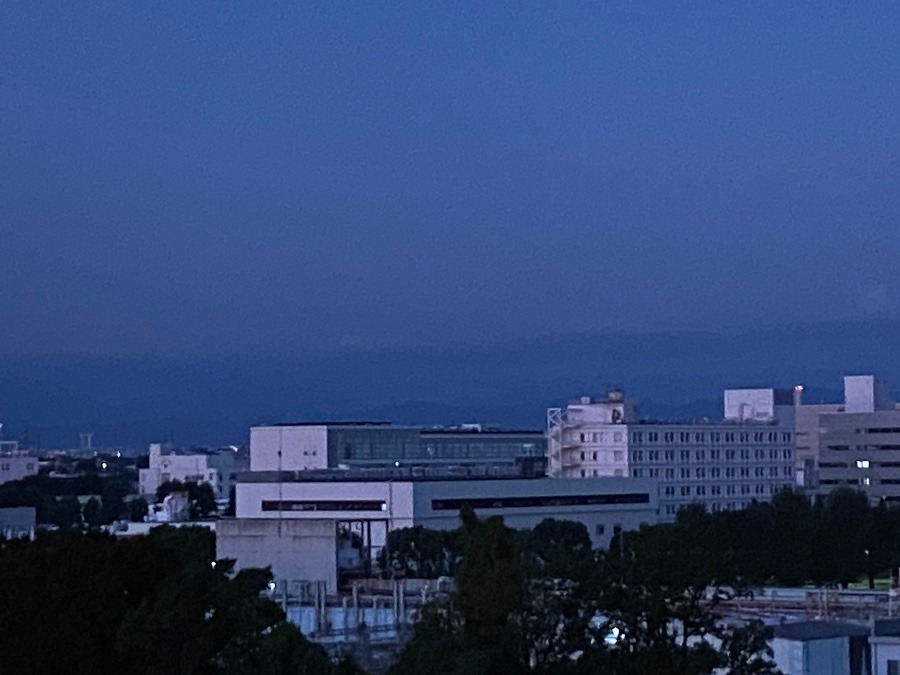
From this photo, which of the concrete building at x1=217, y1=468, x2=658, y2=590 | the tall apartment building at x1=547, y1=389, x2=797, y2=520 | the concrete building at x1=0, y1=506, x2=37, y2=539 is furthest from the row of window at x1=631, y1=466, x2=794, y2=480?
the concrete building at x1=0, y1=506, x2=37, y2=539

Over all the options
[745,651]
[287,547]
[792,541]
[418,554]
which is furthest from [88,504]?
[745,651]

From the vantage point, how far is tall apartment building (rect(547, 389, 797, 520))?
87688 millimetres

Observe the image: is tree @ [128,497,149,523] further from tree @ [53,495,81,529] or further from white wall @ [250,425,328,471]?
white wall @ [250,425,328,471]

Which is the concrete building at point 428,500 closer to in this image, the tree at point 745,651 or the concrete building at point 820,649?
the concrete building at point 820,649

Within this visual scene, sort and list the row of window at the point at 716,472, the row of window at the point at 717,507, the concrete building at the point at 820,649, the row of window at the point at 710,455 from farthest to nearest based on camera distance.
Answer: the row of window at the point at 710,455
the row of window at the point at 716,472
the row of window at the point at 717,507
the concrete building at the point at 820,649

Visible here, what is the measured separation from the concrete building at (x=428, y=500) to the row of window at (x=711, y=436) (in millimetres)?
8680

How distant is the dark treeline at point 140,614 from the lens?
18984 millimetres

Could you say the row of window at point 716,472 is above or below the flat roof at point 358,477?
above

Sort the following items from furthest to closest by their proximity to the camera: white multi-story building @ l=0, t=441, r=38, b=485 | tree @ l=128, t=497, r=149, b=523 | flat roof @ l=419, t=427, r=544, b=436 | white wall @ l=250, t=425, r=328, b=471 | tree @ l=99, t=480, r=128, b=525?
1. white multi-story building @ l=0, t=441, r=38, b=485
2. flat roof @ l=419, t=427, r=544, b=436
3. tree @ l=99, t=480, r=128, b=525
4. tree @ l=128, t=497, r=149, b=523
5. white wall @ l=250, t=425, r=328, b=471

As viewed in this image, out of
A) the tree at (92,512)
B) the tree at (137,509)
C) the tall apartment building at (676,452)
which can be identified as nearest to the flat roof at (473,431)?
the tall apartment building at (676,452)

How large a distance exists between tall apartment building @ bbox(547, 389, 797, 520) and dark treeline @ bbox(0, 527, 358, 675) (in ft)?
212

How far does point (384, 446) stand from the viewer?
9756 centimetres

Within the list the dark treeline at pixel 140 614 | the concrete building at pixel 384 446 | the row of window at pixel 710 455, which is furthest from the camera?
the concrete building at pixel 384 446

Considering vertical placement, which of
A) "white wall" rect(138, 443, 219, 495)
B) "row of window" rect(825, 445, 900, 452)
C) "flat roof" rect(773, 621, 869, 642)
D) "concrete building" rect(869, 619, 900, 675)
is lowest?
"concrete building" rect(869, 619, 900, 675)
